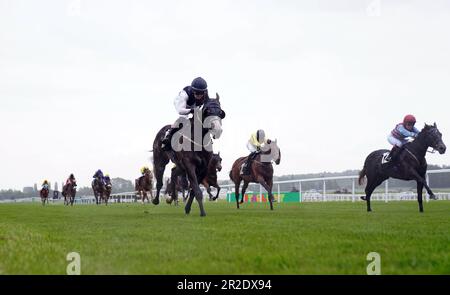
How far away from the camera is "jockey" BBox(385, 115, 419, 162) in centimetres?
1537

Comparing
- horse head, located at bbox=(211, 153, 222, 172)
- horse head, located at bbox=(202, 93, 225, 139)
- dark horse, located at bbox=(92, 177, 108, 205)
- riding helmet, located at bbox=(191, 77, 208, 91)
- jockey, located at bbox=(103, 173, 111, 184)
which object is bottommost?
dark horse, located at bbox=(92, 177, 108, 205)

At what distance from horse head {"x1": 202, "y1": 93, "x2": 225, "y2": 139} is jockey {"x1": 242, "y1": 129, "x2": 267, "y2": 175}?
9.21 meters

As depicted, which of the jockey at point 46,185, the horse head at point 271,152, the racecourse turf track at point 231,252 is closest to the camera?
the racecourse turf track at point 231,252

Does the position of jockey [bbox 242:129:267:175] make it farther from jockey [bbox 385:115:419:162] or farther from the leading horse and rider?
the leading horse and rider

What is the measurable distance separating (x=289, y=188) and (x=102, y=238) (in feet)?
136

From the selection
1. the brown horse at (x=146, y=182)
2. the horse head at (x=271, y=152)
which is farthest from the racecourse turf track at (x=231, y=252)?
the brown horse at (x=146, y=182)

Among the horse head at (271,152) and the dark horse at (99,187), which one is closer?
the horse head at (271,152)

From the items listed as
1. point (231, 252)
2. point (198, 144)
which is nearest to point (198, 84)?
→ point (198, 144)

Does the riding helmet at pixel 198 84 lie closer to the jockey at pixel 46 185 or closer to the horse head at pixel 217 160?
the horse head at pixel 217 160

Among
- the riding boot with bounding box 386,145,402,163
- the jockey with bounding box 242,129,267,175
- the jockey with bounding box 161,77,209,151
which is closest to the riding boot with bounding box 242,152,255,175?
the jockey with bounding box 242,129,267,175

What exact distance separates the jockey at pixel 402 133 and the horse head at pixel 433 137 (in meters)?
0.45

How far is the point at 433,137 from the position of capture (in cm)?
1458

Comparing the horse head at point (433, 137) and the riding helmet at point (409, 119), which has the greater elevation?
the riding helmet at point (409, 119)

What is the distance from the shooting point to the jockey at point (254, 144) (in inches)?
795
